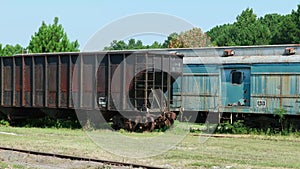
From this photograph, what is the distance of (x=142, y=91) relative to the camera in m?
19.7

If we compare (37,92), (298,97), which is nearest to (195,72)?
(298,97)

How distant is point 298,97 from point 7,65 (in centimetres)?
1337

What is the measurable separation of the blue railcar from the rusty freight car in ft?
3.15

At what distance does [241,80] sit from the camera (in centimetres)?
2097

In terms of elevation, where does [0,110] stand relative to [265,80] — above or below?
below

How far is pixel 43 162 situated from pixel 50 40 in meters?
37.1

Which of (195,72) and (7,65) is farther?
(7,65)

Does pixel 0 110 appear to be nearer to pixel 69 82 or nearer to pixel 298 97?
pixel 69 82

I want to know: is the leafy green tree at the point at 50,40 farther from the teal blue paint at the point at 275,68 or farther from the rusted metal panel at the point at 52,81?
the teal blue paint at the point at 275,68

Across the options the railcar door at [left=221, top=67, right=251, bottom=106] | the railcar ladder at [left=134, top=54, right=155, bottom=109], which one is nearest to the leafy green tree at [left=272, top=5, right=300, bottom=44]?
the railcar door at [left=221, top=67, right=251, bottom=106]

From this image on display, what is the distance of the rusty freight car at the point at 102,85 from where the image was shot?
1981cm

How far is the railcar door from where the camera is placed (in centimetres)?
2089

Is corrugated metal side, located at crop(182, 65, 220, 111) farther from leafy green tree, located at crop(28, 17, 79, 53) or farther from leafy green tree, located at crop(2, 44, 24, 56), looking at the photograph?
leafy green tree, located at crop(2, 44, 24, 56)

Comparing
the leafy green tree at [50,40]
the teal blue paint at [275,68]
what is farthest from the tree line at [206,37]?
the teal blue paint at [275,68]
